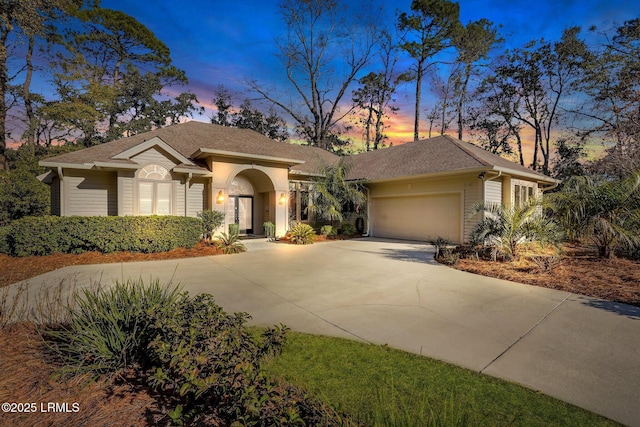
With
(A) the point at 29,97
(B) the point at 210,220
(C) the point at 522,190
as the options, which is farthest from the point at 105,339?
(A) the point at 29,97

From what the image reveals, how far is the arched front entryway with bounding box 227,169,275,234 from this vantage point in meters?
15.5

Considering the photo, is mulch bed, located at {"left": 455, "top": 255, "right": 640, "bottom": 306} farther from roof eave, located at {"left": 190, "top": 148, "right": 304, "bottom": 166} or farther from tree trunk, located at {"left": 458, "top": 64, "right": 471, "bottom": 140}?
tree trunk, located at {"left": 458, "top": 64, "right": 471, "bottom": 140}

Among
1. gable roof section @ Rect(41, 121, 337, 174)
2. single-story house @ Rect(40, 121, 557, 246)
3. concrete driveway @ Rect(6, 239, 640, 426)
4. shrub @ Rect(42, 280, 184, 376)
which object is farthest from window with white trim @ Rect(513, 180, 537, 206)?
shrub @ Rect(42, 280, 184, 376)

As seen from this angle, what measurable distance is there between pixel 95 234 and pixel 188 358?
9.93 meters

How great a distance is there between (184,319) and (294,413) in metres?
1.76

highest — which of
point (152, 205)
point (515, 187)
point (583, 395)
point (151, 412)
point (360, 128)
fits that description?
point (360, 128)

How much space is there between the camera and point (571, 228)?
8633 millimetres

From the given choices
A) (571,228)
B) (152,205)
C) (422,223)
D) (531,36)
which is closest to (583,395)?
(571,228)

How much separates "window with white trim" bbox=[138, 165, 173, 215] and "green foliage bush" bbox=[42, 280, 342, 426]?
957 centimetres

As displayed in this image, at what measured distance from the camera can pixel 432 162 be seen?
14500mm

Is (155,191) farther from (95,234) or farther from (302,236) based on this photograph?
(302,236)

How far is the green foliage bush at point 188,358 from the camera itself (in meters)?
1.88

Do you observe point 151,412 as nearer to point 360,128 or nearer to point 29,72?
point 29,72

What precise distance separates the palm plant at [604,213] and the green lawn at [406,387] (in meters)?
7.99
